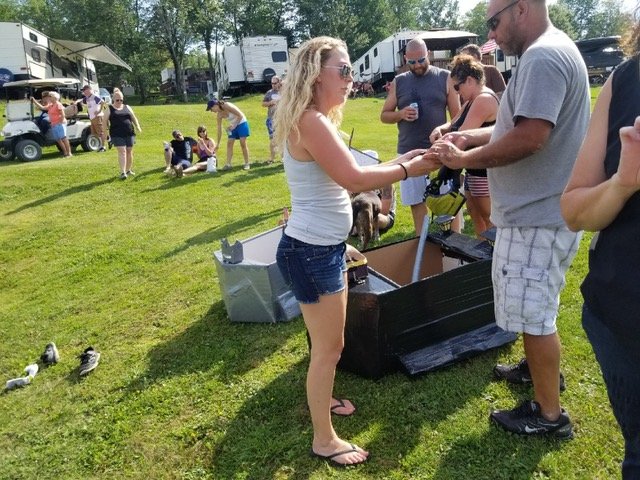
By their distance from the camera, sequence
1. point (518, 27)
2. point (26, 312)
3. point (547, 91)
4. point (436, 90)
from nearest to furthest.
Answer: point (547, 91) → point (518, 27) → point (436, 90) → point (26, 312)

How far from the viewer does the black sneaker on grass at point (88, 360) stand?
3.74 meters

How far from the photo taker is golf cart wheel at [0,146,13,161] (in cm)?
1307

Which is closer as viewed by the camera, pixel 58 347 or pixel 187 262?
pixel 58 347

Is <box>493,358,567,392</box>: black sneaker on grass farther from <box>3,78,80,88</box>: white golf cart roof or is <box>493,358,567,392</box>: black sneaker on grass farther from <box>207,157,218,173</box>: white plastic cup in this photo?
<box>3,78,80,88</box>: white golf cart roof

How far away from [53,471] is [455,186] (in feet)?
10.9

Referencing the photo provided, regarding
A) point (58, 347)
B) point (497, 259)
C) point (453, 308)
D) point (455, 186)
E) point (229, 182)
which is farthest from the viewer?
point (229, 182)

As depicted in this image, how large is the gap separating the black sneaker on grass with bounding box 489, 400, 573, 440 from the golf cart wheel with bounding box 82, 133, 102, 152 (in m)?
14.1

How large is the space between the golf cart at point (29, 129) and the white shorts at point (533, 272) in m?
13.7

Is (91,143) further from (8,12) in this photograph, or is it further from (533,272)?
(8,12)

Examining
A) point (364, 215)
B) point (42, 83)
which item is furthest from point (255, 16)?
point (364, 215)

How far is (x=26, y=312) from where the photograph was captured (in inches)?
202

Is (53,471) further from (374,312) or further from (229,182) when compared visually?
(229,182)

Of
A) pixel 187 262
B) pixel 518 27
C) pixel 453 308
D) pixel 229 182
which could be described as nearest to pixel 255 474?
pixel 453 308

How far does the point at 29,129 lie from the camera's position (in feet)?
43.1
